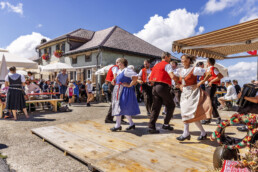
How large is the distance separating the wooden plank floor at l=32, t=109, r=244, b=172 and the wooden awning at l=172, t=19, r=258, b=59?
220cm

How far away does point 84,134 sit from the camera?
414 centimetres

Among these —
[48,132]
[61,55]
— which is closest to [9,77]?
[48,132]

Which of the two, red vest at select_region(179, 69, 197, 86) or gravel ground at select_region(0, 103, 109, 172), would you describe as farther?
red vest at select_region(179, 69, 197, 86)

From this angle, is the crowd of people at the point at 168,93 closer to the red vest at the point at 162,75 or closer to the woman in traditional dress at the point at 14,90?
the red vest at the point at 162,75

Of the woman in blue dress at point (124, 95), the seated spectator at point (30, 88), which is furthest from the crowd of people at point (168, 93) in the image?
the seated spectator at point (30, 88)

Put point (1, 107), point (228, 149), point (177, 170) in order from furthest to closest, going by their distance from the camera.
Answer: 1. point (1, 107)
2. point (177, 170)
3. point (228, 149)

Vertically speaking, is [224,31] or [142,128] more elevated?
[224,31]

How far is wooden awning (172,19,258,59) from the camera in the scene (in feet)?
13.1

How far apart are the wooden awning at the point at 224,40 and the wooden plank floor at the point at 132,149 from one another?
86.7 inches

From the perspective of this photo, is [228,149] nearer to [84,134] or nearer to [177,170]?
[177,170]

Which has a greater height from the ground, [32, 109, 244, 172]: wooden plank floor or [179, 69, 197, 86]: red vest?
[179, 69, 197, 86]: red vest

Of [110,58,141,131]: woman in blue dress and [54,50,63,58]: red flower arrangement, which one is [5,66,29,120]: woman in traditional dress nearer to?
[110,58,141,131]: woman in blue dress

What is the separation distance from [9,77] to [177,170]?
20.5ft

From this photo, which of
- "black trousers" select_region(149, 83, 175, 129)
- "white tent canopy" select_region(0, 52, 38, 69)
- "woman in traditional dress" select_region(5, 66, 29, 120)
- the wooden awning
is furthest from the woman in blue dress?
"white tent canopy" select_region(0, 52, 38, 69)
